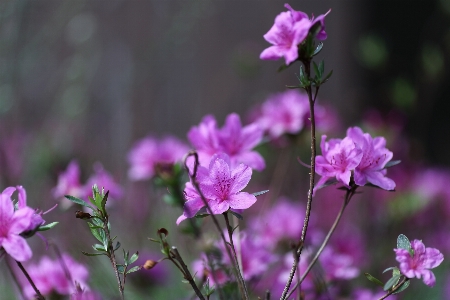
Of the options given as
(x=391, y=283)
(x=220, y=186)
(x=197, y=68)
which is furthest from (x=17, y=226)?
(x=197, y=68)

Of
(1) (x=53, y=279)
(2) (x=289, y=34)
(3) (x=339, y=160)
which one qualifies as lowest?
(1) (x=53, y=279)

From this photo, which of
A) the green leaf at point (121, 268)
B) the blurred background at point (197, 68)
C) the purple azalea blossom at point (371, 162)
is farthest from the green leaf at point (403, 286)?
the blurred background at point (197, 68)

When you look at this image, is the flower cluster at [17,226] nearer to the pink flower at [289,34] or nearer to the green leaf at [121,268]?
the green leaf at [121,268]

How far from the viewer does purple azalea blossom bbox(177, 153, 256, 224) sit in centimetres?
73

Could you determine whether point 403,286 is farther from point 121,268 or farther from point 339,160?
point 121,268

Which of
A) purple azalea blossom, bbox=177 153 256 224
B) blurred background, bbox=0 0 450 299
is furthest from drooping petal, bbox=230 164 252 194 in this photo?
blurred background, bbox=0 0 450 299

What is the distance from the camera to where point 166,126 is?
402 cm

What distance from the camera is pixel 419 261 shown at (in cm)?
72

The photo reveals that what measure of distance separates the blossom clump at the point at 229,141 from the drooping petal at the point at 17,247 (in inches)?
13.7

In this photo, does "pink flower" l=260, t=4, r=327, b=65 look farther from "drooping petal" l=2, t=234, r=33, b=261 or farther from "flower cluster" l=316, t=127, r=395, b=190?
"drooping petal" l=2, t=234, r=33, b=261

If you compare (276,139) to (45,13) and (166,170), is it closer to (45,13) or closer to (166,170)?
(166,170)

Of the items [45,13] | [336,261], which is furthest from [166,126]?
[336,261]

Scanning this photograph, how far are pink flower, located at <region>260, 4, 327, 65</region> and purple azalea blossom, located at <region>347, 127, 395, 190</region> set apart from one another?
153 mm

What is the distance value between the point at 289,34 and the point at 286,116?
1.96ft
